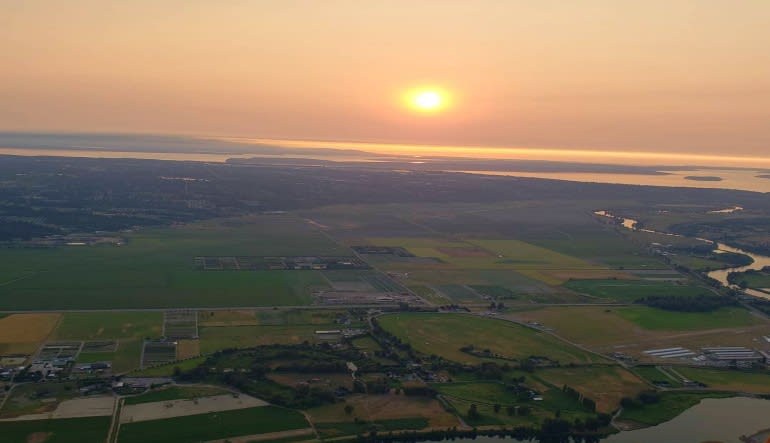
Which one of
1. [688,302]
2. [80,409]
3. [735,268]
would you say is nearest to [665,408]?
[688,302]

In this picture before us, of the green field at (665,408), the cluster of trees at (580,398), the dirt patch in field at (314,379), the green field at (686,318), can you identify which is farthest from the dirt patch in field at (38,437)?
the green field at (686,318)

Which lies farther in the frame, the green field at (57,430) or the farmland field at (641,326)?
the farmland field at (641,326)

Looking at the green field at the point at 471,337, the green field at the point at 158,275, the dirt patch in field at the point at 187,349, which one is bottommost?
the dirt patch in field at the point at 187,349

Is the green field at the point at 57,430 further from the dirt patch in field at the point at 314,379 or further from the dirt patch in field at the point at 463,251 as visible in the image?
the dirt patch in field at the point at 463,251

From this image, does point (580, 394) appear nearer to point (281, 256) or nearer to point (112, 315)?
point (112, 315)

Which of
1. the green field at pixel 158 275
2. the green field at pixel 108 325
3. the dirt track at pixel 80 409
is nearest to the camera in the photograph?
the dirt track at pixel 80 409

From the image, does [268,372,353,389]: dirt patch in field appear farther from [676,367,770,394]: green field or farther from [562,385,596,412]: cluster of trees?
[676,367,770,394]: green field
